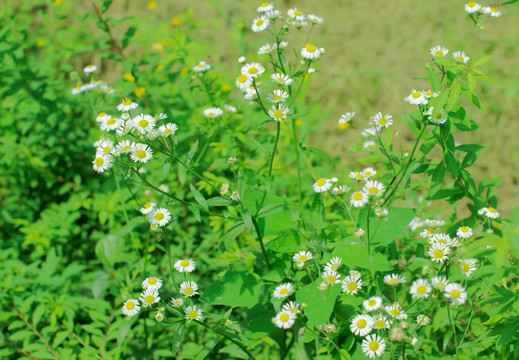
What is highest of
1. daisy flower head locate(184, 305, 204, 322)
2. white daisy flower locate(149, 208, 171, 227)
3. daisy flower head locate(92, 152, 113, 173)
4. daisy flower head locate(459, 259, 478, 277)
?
daisy flower head locate(92, 152, 113, 173)

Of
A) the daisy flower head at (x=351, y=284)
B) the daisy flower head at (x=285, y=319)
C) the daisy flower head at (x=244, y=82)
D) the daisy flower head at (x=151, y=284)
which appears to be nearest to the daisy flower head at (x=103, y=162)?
the daisy flower head at (x=151, y=284)

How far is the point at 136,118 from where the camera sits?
1.68m

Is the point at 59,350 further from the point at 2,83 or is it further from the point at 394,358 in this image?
the point at 2,83

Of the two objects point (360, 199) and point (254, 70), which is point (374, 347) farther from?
point (254, 70)

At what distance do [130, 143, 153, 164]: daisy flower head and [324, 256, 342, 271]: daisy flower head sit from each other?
0.74 m

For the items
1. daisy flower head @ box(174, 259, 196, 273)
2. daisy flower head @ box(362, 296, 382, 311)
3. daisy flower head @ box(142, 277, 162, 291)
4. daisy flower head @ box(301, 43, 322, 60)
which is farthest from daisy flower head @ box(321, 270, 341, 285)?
daisy flower head @ box(301, 43, 322, 60)

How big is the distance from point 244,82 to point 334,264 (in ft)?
2.48

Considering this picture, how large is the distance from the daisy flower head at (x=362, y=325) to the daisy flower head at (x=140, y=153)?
0.91m

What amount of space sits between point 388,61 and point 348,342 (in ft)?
10.3

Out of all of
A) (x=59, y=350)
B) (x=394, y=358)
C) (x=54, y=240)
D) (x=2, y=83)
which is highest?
(x=2, y=83)

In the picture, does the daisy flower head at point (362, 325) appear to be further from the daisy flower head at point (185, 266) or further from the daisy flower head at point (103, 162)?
the daisy flower head at point (103, 162)

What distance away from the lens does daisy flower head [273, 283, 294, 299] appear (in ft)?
5.57

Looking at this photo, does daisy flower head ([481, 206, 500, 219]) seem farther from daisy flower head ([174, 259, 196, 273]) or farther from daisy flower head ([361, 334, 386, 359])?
daisy flower head ([174, 259, 196, 273])

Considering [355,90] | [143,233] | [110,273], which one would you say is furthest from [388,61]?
[110,273]
